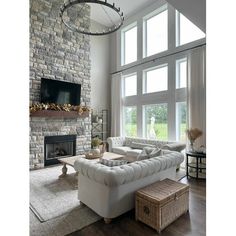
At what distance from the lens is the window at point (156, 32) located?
604 centimetres

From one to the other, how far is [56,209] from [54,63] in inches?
169

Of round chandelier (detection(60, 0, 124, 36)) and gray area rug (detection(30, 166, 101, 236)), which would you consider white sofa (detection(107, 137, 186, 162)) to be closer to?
gray area rug (detection(30, 166, 101, 236))

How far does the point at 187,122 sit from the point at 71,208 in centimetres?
374

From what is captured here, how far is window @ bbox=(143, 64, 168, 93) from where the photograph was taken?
19.7 feet

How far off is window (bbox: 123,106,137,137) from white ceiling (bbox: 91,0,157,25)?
11.7 ft

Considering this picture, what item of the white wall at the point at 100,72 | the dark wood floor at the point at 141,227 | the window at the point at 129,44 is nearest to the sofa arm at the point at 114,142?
the white wall at the point at 100,72

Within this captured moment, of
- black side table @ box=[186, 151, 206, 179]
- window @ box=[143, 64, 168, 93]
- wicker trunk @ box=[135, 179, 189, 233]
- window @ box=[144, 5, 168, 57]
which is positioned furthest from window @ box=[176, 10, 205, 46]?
wicker trunk @ box=[135, 179, 189, 233]

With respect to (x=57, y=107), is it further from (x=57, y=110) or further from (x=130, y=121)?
(x=130, y=121)

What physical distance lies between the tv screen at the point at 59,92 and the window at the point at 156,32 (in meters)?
2.87

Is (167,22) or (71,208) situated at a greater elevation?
(167,22)

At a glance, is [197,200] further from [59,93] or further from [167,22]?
[167,22]

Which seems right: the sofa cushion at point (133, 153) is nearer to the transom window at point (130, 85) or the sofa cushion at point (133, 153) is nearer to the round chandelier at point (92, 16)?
the transom window at point (130, 85)
